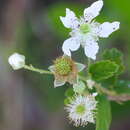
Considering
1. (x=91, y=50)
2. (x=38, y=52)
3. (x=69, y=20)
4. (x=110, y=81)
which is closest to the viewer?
(x=91, y=50)

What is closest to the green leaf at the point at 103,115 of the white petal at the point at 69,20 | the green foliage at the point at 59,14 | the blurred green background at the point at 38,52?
the white petal at the point at 69,20

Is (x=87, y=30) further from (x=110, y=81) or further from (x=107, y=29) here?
(x=110, y=81)

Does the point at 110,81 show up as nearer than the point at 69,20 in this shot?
No

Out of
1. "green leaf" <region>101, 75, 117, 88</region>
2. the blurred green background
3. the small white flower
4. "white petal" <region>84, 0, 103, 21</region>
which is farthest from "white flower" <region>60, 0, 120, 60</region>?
the blurred green background

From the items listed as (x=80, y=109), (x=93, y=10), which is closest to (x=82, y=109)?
(x=80, y=109)

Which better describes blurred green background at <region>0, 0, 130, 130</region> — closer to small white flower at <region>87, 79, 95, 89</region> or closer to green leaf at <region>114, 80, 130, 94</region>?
green leaf at <region>114, 80, 130, 94</region>

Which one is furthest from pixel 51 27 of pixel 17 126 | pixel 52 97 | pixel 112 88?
pixel 112 88
